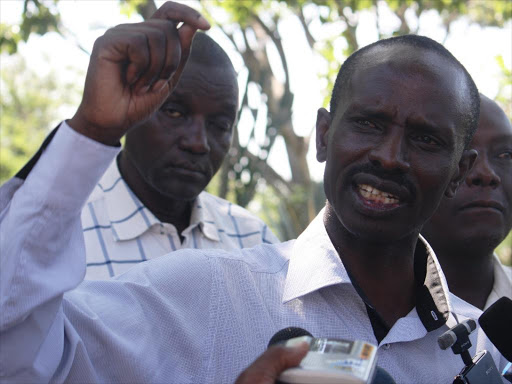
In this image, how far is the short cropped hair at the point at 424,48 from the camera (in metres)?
2.74

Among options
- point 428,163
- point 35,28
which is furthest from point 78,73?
point 428,163

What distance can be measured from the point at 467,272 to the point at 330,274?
68.2 inches

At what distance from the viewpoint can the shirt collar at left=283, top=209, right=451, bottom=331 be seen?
2.27 metres

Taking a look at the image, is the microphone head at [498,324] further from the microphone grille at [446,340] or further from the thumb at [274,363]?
the thumb at [274,363]

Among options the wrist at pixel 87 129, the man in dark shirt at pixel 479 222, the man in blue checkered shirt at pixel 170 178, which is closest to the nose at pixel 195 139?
the man in blue checkered shirt at pixel 170 178

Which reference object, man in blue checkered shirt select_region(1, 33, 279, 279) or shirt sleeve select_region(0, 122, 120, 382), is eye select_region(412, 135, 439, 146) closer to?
shirt sleeve select_region(0, 122, 120, 382)

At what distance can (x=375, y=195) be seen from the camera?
2.51 metres

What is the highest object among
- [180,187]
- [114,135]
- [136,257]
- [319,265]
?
[114,135]

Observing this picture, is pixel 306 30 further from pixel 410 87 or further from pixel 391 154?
pixel 391 154

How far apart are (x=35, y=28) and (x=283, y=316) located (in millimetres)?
7229

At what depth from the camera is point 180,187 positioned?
3.79m

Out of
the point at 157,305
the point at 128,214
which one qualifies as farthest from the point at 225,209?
the point at 157,305

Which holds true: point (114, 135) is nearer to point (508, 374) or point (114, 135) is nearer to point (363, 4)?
point (508, 374)

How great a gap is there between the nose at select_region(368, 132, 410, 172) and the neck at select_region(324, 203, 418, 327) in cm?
25
